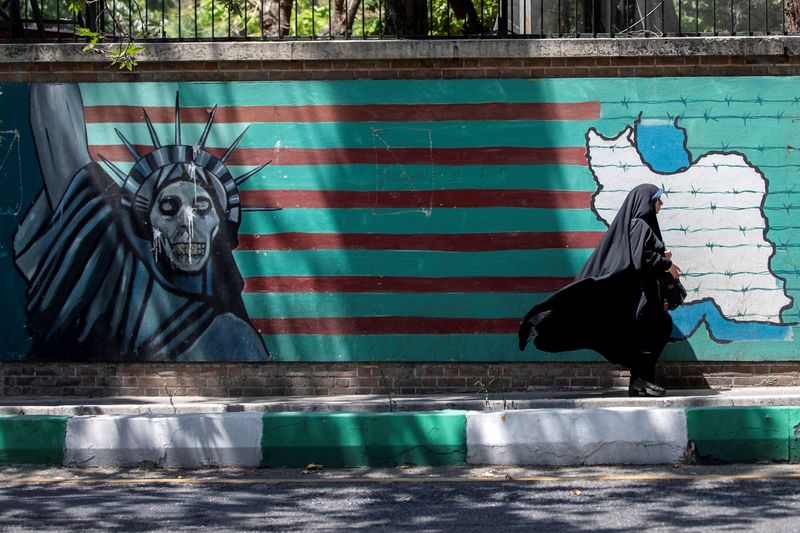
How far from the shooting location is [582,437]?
24.3ft

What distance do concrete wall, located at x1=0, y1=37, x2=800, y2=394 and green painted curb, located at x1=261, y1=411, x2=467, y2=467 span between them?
1.71m

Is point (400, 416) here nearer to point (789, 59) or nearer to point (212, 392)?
point (212, 392)

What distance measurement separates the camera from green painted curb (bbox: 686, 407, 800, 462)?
289 inches

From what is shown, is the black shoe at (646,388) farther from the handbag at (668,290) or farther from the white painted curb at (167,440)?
the white painted curb at (167,440)

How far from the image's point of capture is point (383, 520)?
19.7 ft

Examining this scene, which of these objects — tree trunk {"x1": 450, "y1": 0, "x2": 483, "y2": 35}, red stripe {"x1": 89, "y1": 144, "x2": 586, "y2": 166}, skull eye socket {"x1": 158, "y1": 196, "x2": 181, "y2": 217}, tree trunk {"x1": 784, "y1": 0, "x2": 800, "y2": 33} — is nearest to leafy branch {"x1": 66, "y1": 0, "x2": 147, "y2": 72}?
red stripe {"x1": 89, "y1": 144, "x2": 586, "y2": 166}

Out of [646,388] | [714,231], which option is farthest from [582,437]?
[714,231]

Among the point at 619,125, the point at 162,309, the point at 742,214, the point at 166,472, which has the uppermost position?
the point at 619,125

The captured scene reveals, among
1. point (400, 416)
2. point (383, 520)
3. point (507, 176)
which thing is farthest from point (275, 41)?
point (383, 520)

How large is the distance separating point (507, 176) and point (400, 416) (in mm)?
2543

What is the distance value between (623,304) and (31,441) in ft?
14.4

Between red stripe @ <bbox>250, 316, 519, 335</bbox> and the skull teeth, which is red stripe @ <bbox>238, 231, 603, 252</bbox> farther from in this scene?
red stripe @ <bbox>250, 316, 519, 335</bbox>

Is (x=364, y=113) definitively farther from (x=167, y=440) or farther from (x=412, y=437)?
(x=167, y=440)

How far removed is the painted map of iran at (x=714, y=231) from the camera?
909 centimetres
